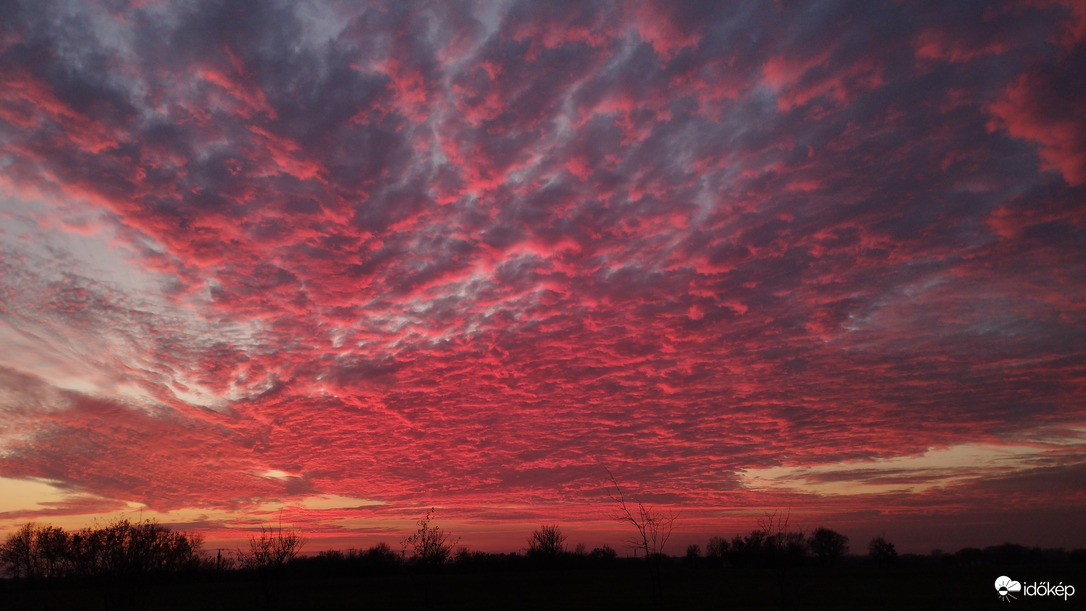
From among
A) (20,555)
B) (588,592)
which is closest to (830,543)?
(588,592)

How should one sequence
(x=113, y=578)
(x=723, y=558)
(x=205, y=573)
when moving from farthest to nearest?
(x=723, y=558)
(x=205, y=573)
(x=113, y=578)

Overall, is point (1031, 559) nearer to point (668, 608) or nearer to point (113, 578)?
point (668, 608)

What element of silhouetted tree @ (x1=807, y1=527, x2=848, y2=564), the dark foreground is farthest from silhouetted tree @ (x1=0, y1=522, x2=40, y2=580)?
silhouetted tree @ (x1=807, y1=527, x2=848, y2=564)

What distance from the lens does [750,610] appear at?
47125 mm

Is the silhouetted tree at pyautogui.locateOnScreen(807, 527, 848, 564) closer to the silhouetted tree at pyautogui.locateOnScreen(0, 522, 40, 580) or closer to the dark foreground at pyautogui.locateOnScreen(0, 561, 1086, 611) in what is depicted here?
the dark foreground at pyautogui.locateOnScreen(0, 561, 1086, 611)

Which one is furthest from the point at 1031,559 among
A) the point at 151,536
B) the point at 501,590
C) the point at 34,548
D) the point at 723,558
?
the point at 34,548

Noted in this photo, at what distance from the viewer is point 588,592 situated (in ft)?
196

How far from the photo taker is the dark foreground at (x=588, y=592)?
48.4m

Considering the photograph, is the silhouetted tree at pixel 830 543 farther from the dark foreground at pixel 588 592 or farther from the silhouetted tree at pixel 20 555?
the silhouetted tree at pixel 20 555

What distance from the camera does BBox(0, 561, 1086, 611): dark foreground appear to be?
48406mm

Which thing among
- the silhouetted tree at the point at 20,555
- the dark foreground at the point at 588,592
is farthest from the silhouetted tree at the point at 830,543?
the silhouetted tree at the point at 20,555

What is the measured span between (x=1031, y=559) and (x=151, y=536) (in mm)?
173874

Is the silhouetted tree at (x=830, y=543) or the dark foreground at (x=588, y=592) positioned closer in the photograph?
the dark foreground at (x=588, y=592)

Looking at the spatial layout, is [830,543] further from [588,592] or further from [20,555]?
[20,555]
